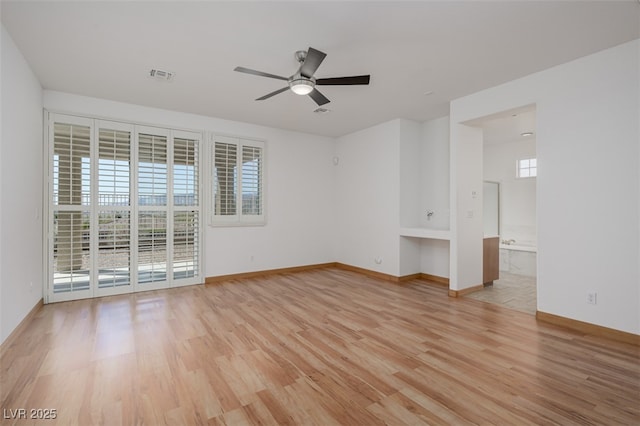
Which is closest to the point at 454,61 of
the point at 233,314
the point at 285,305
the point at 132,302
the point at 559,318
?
the point at 559,318

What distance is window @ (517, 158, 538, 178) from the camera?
6.73m

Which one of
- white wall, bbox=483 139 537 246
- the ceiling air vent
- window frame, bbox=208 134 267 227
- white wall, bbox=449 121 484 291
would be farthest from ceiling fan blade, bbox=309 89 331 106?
white wall, bbox=483 139 537 246

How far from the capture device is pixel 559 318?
338 centimetres

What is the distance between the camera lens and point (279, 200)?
6102 mm

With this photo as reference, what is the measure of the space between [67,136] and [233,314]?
11.2ft

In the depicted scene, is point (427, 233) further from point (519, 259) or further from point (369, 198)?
point (519, 259)

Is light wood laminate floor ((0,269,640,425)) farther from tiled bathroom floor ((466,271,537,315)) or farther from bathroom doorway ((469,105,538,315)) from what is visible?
bathroom doorway ((469,105,538,315))

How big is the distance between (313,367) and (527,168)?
682cm

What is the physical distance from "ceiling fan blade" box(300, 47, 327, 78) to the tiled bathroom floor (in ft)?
12.6

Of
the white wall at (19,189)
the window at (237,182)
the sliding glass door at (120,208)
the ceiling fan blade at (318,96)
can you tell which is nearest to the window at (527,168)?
the ceiling fan blade at (318,96)

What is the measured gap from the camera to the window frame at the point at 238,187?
5.34 m

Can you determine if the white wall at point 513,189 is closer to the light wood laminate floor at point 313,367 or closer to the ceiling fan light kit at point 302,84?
the light wood laminate floor at point 313,367

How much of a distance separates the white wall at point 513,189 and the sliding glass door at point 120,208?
6734 mm

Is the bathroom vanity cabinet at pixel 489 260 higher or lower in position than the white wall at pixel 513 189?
lower
